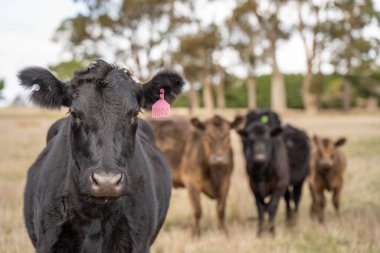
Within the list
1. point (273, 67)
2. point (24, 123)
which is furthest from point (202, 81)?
point (24, 123)

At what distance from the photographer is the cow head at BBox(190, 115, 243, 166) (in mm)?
8023

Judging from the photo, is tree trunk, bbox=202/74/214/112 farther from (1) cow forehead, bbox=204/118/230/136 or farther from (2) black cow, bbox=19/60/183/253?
(2) black cow, bbox=19/60/183/253

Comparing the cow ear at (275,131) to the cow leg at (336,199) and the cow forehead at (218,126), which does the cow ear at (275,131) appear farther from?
the cow leg at (336,199)

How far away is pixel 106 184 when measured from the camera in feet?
10.2

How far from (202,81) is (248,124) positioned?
31480mm

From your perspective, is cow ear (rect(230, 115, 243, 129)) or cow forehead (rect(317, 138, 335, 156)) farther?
cow forehead (rect(317, 138, 335, 156))

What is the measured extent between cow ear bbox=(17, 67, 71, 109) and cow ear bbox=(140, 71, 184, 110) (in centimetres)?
55

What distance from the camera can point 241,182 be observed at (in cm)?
1184

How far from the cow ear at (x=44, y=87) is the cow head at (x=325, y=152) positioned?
22.0ft

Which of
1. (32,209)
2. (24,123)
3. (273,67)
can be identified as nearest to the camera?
(32,209)

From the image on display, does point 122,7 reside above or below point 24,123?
above

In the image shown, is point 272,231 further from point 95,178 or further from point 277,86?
point 277,86

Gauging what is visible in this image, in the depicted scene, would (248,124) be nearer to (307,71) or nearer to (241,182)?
(241,182)

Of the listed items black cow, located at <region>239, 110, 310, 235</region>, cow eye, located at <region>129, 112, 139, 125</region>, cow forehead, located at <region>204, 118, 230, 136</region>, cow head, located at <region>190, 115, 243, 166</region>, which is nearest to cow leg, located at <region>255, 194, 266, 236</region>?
black cow, located at <region>239, 110, 310, 235</region>
